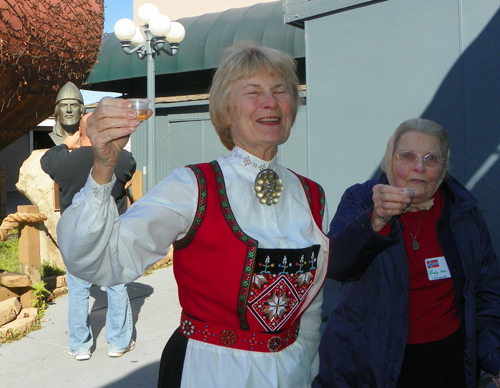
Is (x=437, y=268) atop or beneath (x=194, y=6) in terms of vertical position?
beneath

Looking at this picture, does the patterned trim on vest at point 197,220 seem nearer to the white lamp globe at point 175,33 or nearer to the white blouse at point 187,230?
the white blouse at point 187,230

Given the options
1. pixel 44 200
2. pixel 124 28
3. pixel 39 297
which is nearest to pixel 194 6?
pixel 124 28

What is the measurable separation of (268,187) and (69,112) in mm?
3402

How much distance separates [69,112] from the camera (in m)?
4.59

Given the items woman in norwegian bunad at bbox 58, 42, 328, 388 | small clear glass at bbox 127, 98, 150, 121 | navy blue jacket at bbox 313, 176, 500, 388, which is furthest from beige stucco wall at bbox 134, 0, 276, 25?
small clear glass at bbox 127, 98, 150, 121

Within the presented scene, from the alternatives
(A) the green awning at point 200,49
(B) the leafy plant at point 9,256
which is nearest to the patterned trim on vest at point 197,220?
(B) the leafy plant at point 9,256

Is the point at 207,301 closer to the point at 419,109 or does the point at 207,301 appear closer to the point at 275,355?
the point at 275,355

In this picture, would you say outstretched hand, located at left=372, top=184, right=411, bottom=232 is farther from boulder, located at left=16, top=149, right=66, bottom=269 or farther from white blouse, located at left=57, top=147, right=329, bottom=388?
boulder, located at left=16, top=149, right=66, bottom=269

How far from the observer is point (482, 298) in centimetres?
223

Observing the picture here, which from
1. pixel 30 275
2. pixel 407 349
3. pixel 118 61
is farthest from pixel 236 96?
pixel 118 61

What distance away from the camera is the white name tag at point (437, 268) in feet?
6.95

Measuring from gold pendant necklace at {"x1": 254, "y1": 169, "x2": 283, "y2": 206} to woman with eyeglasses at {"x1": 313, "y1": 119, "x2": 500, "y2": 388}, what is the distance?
47 cm

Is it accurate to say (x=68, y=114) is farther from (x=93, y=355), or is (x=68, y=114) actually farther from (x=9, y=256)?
(x=9, y=256)

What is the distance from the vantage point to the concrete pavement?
372 cm
